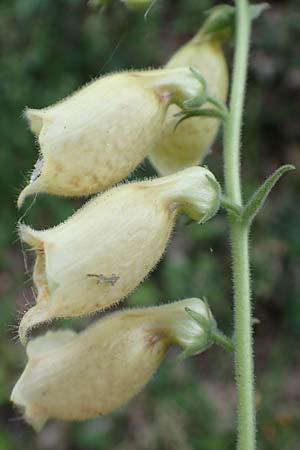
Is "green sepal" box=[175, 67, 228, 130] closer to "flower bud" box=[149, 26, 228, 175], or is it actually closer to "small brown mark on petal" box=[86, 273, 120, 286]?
"flower bud" box=[149, 26, 228, 175]

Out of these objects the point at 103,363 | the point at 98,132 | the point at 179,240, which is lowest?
the point at 179,240

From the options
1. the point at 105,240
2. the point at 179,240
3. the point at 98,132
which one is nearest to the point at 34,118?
the point at 98,132

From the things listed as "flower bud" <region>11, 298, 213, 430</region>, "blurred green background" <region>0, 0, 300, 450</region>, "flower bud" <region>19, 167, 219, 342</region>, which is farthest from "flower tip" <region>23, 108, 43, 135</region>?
"blurred green background" <region>0, 0, 300, 450</region>

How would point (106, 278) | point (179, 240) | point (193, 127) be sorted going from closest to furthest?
1. point (106, 278)
2. point (193, 127)
3. point (179, 240)

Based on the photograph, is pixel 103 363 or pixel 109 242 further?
pixel 103 363

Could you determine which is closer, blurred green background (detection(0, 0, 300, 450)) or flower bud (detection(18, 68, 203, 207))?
flower bud (detection(18, 68, 203, 207))

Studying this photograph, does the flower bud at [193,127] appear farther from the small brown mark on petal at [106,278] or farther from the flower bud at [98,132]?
the small brown mark on petal at [106,278]

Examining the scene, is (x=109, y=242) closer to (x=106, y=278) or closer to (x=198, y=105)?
(x=106, y=278)

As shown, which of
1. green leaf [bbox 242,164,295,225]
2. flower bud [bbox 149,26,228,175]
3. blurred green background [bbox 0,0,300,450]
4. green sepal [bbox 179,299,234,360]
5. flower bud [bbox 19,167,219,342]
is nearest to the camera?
flower bud [bbox 19,167,219,342]
